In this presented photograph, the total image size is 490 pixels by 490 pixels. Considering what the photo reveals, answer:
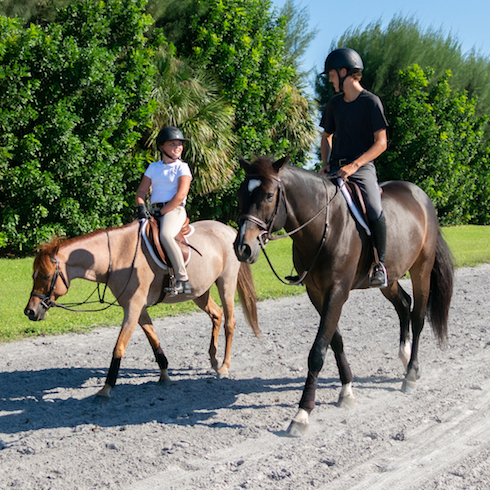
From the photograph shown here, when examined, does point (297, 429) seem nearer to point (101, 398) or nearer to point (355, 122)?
point (101, 398)

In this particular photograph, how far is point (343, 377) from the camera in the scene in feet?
15.5

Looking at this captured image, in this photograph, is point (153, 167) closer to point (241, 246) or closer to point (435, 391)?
point (241, 246)

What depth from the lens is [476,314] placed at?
8.10m

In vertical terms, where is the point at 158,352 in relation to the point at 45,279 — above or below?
below

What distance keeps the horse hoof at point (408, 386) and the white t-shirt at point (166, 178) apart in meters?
2.87

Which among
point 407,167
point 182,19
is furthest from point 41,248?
point 407,167

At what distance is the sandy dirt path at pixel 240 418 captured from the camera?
3.35m

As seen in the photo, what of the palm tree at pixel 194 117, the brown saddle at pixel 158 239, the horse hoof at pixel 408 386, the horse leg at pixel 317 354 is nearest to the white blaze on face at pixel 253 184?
the horse leg at pixel 317 354

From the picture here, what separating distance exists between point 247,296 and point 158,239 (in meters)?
1.48

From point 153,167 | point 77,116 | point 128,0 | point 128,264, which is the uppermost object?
point 128,0

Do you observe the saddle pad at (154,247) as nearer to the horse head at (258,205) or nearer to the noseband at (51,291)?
the noseband at (51,291)

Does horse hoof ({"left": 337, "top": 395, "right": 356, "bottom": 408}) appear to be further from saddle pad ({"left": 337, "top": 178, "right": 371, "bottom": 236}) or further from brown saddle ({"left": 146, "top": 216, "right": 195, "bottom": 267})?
brown saddle ({"left": 146, "top": 216, "right": 195, "bottom": 267})

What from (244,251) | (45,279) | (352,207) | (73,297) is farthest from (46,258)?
(73,297)

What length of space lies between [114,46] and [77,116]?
2502 millimetres
